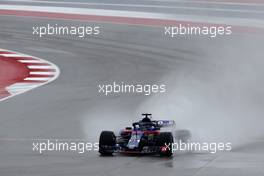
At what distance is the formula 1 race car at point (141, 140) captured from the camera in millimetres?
15344

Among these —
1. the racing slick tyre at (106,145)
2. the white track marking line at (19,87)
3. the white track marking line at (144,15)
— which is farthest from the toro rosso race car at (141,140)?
the white track marking line at (144,15)

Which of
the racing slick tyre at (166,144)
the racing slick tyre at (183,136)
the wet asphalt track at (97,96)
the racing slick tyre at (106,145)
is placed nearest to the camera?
the wet asphalt track at (97,96)

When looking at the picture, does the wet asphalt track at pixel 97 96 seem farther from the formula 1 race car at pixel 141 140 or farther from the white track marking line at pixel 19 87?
Result: the white track marking line at pixel 19 87

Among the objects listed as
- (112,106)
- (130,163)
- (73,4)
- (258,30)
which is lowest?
(130,163)

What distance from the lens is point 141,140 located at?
1582cm

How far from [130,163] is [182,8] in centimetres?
2069

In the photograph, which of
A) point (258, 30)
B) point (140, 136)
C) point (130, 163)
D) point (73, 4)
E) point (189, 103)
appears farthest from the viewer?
point (73, 4)

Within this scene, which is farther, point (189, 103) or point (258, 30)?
point (258, 30)

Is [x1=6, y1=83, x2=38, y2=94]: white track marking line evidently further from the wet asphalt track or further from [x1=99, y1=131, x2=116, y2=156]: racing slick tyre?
[x1=99, y1=131, x2=116, y2=156]: racing slick tyre

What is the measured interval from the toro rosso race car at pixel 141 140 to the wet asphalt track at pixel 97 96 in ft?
0.89

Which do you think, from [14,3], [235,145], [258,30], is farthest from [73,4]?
[235,145]

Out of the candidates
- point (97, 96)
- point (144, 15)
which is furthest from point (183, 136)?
point (144, 15)

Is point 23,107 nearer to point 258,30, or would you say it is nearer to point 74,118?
point 74,118

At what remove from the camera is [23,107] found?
21.3 metres
